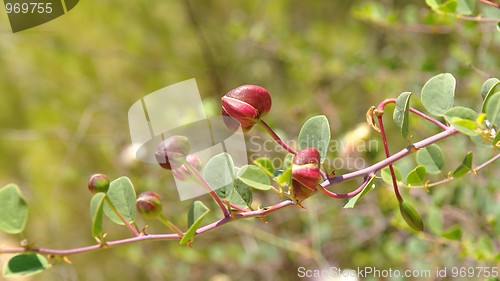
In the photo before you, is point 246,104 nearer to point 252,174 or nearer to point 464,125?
point 252,174

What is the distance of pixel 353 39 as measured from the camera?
5.71 feet

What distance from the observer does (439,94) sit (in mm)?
458

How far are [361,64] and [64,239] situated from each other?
1.02 meters

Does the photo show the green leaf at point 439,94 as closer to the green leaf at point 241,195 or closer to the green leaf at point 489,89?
the green leaf at point 489,89

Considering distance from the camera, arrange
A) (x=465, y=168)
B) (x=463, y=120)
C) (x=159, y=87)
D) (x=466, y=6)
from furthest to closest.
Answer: (x=159, y=87), (x=466, y=6), (x=465, y=168), (x=463, y=120)

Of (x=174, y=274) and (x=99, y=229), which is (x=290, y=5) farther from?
(x=99, y=229)

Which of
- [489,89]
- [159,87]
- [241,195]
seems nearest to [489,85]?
[489,89]

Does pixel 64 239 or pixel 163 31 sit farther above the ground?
pixel 163 31

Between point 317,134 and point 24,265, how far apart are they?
26 cm

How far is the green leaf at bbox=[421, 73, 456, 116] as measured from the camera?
451 mm

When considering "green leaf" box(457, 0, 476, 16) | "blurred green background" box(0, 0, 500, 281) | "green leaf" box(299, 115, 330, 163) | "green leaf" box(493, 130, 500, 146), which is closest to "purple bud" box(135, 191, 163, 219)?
"green leaf" box(299, 115, 330, 163)

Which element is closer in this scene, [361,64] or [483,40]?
[483,40]

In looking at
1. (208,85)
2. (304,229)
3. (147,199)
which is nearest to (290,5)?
(208,85)

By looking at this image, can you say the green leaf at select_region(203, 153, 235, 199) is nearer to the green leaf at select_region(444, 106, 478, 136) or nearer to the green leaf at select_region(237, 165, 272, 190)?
the green leaf at select_region(237, 165, 272, 190)
